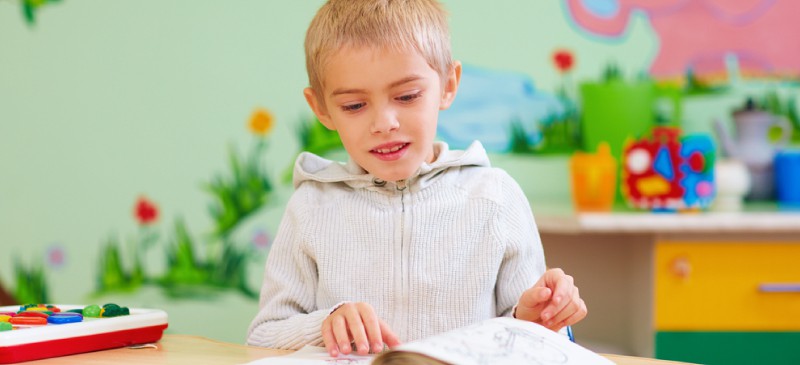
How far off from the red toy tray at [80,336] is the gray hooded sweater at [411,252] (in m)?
0.15

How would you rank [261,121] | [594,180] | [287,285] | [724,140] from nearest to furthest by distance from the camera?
[287,285] → [594,180] → [724,140] → [261,121]

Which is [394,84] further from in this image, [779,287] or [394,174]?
[779,287]

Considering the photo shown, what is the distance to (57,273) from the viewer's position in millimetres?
2654

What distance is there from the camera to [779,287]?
1.95 m

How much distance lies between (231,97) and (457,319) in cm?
154

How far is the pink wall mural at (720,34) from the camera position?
2361 mm

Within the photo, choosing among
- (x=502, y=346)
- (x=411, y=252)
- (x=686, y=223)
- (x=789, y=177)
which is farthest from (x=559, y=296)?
(x=789, y=177)

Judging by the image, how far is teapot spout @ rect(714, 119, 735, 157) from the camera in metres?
2.32

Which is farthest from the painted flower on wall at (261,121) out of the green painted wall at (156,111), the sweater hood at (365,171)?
the sweater hood at (365,171)

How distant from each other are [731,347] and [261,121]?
51.4 inches

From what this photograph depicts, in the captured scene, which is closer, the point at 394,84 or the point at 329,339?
the point at 329,339

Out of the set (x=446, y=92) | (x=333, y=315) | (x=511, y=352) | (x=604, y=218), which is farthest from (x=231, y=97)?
(x=511, y=352)

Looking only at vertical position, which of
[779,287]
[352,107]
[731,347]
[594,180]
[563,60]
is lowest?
[731,347]

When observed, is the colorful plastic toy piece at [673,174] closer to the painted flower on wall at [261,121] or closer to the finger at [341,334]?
the painted flower on wall at [261,121]
